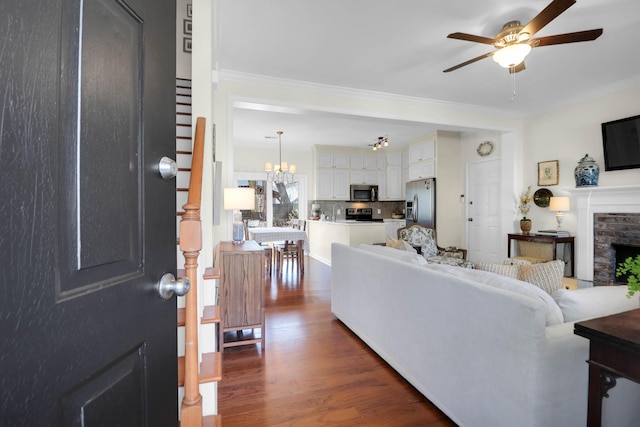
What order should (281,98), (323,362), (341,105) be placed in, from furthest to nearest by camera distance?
(341,105)
(281,98)
(323,362)

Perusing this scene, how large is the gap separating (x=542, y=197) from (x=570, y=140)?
3.03 ft

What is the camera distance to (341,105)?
4.32 metres

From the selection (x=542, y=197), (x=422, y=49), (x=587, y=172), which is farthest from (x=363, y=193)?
(x=422, y=49)

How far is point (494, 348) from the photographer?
4.79ft

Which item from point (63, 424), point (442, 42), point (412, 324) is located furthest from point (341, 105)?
point (63, 424)

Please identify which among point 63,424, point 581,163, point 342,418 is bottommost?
point 342,418

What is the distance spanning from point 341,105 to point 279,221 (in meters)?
4.58

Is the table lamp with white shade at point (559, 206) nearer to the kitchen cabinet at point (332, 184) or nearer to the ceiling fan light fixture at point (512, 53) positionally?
the ceiling fan light fixture at point (512, 53)

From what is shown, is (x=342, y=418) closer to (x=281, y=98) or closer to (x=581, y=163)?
(x=281, y=98)

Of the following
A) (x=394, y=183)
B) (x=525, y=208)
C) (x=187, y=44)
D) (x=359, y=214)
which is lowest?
(x=359, y=214)

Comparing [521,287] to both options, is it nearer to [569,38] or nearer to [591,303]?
[591,303]

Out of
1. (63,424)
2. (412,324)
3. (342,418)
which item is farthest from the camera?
(412,324)

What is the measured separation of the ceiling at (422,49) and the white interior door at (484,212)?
56.1 inches

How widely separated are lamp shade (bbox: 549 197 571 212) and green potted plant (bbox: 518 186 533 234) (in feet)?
1.55
